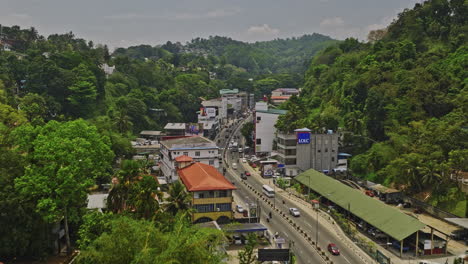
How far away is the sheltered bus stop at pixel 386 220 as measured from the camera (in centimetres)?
4775

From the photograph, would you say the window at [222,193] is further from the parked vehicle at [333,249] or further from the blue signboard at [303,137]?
the blue signboard at [303,137]

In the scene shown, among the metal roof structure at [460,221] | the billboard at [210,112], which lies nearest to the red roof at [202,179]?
the metal roof structure at [460,221]

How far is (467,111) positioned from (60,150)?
60866mm

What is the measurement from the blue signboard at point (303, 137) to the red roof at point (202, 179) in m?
24.9

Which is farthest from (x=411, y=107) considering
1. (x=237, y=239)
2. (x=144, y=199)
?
(x=144, y=199)

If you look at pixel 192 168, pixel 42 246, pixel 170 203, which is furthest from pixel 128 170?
pixel 192 168

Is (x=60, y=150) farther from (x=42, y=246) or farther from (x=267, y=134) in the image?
(x=267, y=134)

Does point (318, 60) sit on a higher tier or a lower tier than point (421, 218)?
higher

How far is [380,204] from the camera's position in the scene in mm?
55312

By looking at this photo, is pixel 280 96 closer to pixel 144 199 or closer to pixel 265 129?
pixel 265 129

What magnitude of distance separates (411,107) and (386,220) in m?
34.7

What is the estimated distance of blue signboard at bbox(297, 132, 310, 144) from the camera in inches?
3196

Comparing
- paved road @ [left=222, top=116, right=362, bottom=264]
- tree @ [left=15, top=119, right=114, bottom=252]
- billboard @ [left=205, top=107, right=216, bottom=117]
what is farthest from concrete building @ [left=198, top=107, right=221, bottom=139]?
tree @ [left=15, top=119, right=114, bottom=252]

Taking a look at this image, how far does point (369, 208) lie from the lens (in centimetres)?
5556
